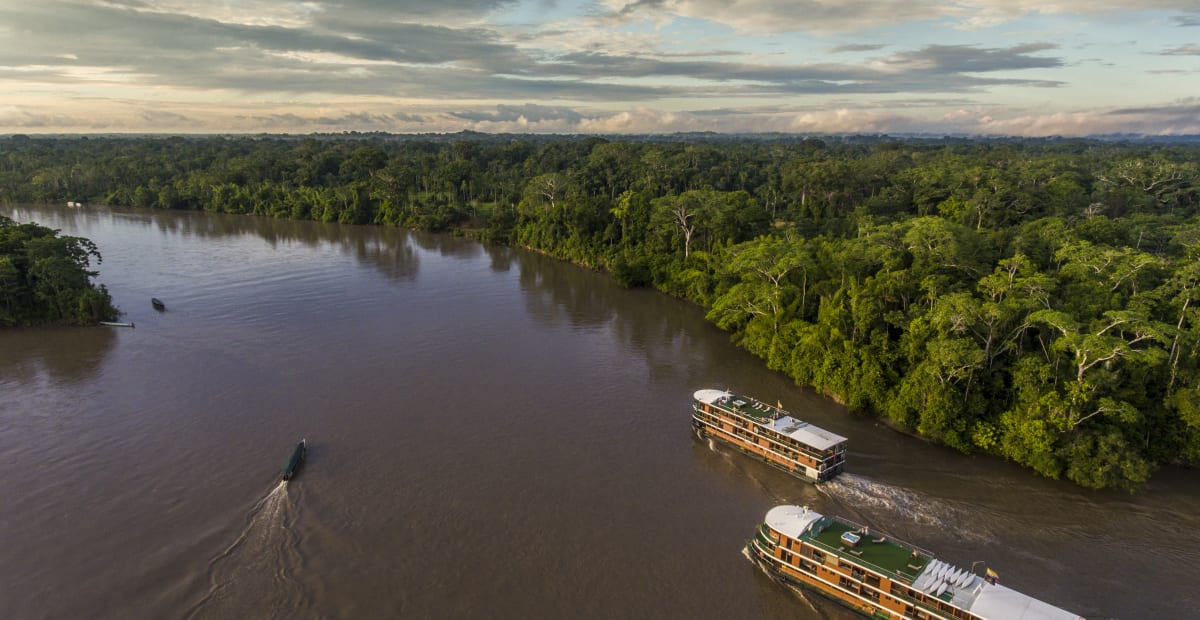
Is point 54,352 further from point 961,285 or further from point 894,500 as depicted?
point 961,285

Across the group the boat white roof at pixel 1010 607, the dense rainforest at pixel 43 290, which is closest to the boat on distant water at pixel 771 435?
the boat white roof at pixel 1010 607

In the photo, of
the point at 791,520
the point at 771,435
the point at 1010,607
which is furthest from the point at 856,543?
the point at 771,435

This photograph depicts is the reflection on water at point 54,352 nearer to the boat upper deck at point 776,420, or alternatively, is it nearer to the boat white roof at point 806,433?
the boat upper deck at point 776,420

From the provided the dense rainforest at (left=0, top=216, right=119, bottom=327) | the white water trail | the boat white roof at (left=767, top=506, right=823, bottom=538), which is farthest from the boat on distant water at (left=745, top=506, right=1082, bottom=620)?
the dense rainforest at (left=0, top=216, right=119, bottom=327)

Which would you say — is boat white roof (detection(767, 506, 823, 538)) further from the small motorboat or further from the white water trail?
the small motorboat

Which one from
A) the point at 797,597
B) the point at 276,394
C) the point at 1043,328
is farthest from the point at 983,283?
the point at 276,394
